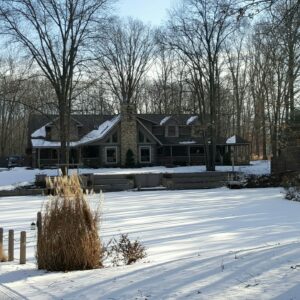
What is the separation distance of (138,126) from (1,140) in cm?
3634

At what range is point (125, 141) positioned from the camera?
5641 cm

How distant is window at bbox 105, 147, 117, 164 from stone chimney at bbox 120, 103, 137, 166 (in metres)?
0.72

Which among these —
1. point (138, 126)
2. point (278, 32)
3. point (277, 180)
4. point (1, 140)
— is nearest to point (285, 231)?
point (278, 32)

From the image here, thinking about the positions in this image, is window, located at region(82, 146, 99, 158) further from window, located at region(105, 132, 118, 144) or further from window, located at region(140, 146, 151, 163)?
window, located at region(140, 146, 151, 163)

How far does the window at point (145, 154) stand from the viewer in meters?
57.3

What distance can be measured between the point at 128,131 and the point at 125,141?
1.07 metres

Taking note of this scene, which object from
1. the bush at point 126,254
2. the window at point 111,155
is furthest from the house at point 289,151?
the bush at point 126,254

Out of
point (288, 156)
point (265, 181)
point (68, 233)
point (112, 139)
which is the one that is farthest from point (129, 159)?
point (68, 233)

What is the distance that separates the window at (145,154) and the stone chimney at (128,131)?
0.96 metres

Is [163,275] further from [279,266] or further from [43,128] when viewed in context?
[43,128]

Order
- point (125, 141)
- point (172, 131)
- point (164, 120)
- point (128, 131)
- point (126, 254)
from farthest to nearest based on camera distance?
point (172, 131) → point (164, 120) → point (128, 131) → point (125, 141) → point (126, 254)

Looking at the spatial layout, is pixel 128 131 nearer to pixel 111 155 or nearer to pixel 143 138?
pixel 143 138

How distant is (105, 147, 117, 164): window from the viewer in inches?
2212

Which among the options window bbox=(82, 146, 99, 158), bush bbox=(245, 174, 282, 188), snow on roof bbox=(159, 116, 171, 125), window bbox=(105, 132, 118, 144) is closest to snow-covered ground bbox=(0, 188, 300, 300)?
bush bbox=(245, 174, 282, 188)
